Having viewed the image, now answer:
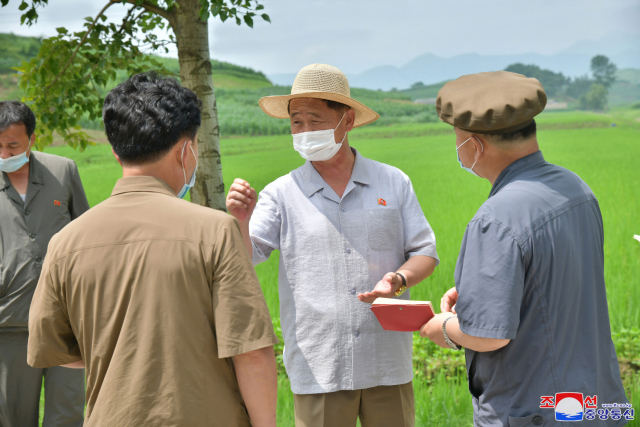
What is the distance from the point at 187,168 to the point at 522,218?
1045 mm

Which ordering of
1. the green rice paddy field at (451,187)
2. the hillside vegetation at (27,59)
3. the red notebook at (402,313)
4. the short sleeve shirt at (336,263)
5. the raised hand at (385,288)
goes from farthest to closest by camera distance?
the hillside vegetation at (27,59), the green rice paddy field at (451,187), the short sleeve shirt at (336,263), the raised hand at (385,288), the red notebook at (402,313)

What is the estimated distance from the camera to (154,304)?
139 centimetres

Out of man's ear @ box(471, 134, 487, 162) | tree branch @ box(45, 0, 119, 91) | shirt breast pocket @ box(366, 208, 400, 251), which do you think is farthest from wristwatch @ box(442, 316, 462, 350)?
tree branch @ box(45, 0, 119, 91)

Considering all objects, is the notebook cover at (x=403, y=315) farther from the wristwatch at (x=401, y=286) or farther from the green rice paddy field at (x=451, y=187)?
the green rice paddy field at (x=451, y=187)

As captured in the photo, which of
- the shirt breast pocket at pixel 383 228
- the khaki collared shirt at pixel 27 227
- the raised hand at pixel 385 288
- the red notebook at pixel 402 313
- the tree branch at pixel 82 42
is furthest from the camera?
the tree branch at pixel 82 42

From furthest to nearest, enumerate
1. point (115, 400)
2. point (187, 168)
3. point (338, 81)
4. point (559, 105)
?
point (559, 105) → point (338, 81) → point (187, 168) → point (115, 400)

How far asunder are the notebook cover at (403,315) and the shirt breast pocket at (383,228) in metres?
0.46

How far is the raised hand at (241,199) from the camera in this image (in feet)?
7.55

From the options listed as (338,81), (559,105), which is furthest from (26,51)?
(338,81)

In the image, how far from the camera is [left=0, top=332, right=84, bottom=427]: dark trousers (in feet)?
10.3

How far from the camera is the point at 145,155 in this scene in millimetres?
1504

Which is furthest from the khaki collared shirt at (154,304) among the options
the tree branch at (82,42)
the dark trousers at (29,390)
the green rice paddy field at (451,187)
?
the tree branch at (82,42)

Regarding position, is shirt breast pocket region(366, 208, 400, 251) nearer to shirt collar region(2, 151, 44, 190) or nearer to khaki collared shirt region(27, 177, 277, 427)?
khaki collared shirt region(27, 177, 277, 427)

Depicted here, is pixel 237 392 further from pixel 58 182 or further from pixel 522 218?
pixel 58 182
